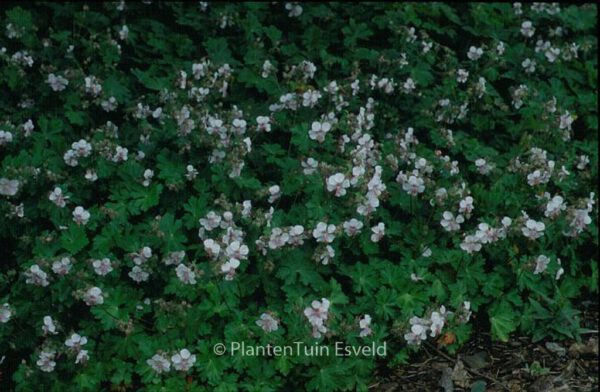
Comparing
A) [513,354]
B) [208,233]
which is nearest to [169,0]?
[208,233]

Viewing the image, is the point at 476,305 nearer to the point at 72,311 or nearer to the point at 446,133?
the point at 446,133

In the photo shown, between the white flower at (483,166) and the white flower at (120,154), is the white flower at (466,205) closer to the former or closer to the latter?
the white flower at (483,166)

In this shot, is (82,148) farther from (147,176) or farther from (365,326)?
(365,326)

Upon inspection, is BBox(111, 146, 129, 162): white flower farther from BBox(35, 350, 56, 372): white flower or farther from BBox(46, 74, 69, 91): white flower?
BBox(35, 350, 56, 372): white flower

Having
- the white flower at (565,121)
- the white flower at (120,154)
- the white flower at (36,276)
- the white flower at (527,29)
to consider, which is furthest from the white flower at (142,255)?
the white flower at (527,29)

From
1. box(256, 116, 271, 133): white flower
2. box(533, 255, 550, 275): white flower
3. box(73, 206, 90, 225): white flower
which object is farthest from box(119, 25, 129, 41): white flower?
box(533, 255, 550, 275): white flower
